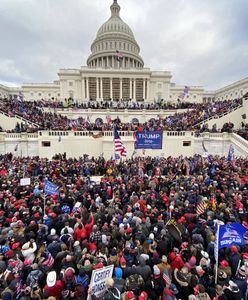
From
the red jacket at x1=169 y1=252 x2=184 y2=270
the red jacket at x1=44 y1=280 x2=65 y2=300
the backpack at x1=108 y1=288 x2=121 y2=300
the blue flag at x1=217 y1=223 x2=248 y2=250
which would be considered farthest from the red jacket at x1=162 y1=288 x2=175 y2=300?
the red jacket at x1=44 y1=280 x2=65 y2=300

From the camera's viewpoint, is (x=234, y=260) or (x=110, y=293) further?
(x=234, y=260)

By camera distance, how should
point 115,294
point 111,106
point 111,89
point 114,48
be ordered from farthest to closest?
point 114,48 → point 111,89 → point 111,106 → point 115,294

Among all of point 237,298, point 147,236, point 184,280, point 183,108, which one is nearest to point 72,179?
point 147,236

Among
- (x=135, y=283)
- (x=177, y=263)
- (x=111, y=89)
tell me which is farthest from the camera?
(x=111, y=89)

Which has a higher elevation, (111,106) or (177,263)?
(111,106)

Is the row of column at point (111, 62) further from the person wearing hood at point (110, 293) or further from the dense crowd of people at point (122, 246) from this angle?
the person wearing hood at point (110, 293)

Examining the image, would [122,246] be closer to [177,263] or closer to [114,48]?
[177,263]

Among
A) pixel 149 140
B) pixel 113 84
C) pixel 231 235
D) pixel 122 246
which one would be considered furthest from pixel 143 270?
pixel 113 84

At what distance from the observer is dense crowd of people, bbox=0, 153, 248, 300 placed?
4.13 m

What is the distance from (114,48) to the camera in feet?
251

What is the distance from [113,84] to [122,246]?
60531 mm

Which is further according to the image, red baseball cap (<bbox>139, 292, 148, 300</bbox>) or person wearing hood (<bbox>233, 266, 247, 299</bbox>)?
person wearing hood (<bbox>233, 266, 247, 299</bbox>)

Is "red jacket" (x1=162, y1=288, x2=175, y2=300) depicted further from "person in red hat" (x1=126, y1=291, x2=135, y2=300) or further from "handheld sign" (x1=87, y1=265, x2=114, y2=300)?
"handheld sign" (x1=87, y1=265, x2=114, y2=300)

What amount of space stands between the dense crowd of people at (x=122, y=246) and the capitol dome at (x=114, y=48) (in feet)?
239
